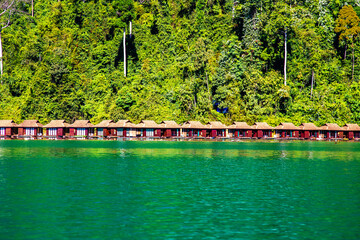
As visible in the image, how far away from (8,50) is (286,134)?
85318 millimetres

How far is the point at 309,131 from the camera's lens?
104938 mm

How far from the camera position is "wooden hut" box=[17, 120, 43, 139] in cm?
10388

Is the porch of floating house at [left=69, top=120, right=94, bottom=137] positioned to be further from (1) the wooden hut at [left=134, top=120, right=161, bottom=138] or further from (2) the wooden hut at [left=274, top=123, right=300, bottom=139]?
(2) the wooden hut at [left=274, top=123, right=300, bottom=139]

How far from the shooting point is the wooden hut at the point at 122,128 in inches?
4050

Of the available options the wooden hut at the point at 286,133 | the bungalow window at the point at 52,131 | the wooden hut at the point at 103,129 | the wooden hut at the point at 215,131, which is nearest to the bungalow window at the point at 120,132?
the wooden hut at the point at 103,129

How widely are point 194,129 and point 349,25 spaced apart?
54412 mm

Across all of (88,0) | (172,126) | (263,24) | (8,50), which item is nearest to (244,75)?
(263,24)

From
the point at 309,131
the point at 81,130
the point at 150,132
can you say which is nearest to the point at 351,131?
the point at 309,131

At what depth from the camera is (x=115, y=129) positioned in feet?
347

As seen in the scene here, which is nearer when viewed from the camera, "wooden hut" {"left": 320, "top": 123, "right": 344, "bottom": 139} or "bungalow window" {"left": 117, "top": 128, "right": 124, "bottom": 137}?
"wooden hut" {"left": 320, "top": 123, "right": 344, "bottom": 139}

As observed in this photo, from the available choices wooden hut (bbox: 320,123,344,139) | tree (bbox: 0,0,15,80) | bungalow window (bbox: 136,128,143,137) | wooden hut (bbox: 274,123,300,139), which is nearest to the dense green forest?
tree (bbox: 0,0,15,80)

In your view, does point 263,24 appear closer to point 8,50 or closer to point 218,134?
point 218,134

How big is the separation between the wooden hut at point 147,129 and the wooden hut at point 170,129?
122 cm

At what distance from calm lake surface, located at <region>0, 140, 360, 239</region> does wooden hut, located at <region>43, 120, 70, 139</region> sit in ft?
170
